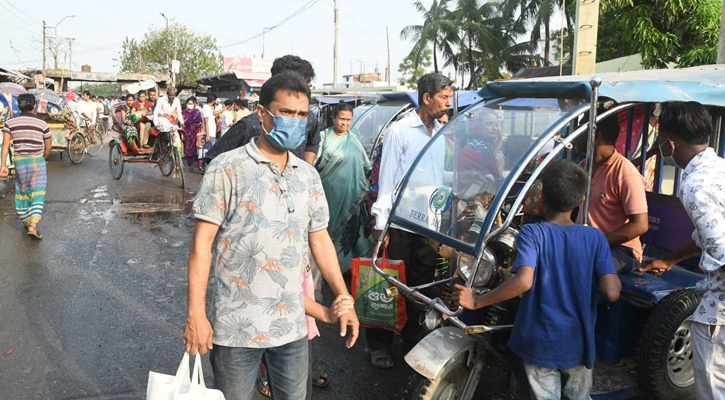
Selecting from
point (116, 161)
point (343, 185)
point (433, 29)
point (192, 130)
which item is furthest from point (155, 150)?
point (433, 29)

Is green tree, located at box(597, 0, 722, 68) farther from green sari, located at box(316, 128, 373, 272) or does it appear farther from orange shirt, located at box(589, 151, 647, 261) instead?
orange shirt, located at box(589, 151, 647, 261)

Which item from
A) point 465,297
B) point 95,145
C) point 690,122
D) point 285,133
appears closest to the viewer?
point 285,133

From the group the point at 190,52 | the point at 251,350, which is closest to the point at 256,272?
the point at 251,350

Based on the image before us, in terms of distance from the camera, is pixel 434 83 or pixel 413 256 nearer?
pixel 413 256

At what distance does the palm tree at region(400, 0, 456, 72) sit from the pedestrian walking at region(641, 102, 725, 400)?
36.3 metres

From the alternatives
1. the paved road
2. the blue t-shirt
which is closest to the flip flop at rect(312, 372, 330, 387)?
the paved road

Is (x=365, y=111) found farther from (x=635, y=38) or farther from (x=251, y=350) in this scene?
(x=635, y=38)

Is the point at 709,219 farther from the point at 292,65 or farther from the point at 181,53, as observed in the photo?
the point at 181,53

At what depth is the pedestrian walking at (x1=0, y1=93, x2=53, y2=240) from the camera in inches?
299

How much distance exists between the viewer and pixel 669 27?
1554cm

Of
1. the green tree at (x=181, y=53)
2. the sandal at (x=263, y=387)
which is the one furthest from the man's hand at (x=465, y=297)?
the green tree at (x=181, y=53)

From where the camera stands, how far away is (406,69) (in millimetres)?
56844

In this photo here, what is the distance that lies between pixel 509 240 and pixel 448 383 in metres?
0.78

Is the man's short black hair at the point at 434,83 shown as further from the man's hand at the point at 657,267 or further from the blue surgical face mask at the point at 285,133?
the blue surgical face mask at the point at 285,133
